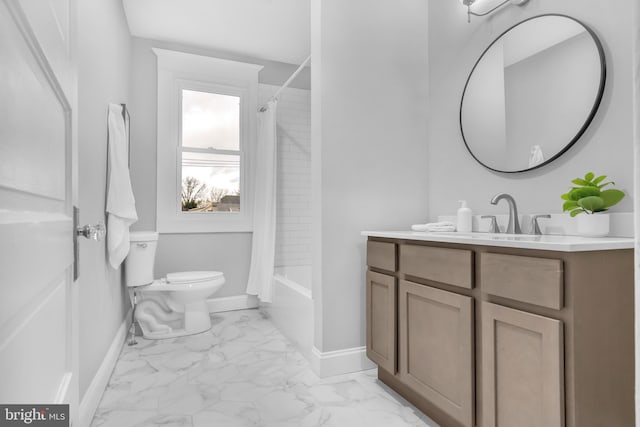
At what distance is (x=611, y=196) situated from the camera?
1.50 metres

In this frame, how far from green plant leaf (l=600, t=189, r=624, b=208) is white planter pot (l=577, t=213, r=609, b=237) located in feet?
0.19

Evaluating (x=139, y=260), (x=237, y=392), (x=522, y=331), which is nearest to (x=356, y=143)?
(x=522, y=331)

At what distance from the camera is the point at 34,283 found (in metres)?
0.59

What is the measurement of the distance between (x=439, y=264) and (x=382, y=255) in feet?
1.49

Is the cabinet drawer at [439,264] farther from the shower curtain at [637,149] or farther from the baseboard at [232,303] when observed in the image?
the baseboard at [232,303]

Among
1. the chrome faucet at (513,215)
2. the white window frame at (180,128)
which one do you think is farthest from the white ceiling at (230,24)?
the chrome faucet at (513,215)

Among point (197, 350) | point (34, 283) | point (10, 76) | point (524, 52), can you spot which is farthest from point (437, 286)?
point (197, 350)

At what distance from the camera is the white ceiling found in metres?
3.05

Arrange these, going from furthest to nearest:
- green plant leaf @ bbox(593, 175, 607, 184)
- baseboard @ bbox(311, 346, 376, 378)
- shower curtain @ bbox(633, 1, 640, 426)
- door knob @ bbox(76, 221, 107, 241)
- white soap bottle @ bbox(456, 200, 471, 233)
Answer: baseboard @ bbox(311, 346, 376, 378), white soap bottle @ bbox(456, 200, 471, 233), green plant leaf @ bbox(593, 175, 607, 184), door knob @ bbox(76, 221, 107, 241), shower curtain @ bbox(633, 1, 640, 426)

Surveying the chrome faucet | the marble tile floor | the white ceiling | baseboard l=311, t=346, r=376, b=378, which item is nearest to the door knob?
the marble tile floor

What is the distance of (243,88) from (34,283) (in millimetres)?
3608

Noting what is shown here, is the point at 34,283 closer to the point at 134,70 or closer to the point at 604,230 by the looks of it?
the point at 604,230

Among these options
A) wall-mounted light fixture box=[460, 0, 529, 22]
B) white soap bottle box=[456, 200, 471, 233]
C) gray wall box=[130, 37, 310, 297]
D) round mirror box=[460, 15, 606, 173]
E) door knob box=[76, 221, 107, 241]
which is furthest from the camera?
gray wall box=[130, 37, 310, 297]

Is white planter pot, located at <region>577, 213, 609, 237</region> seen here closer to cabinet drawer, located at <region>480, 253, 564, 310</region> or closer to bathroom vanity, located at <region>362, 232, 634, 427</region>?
bathroom vanity, located at <region>362, 232, 634, 427</region>
